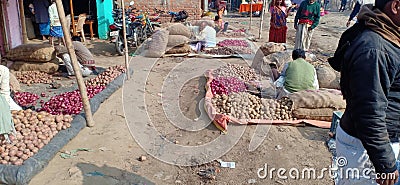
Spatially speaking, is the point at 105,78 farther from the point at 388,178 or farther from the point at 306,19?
the point at 388,178

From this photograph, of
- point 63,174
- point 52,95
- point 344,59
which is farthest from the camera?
point 52,95

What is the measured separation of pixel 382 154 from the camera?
1796mm

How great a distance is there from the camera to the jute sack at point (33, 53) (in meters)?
6.86

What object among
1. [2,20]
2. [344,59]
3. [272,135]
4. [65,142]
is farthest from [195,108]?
[2,20]

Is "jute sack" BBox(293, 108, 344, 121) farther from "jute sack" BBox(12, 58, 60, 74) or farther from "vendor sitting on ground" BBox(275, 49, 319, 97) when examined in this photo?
"jute sack" BBox(12, 58, 60, 74)

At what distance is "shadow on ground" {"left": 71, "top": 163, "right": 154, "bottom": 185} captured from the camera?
3.44 metres

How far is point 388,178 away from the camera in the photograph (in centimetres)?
186

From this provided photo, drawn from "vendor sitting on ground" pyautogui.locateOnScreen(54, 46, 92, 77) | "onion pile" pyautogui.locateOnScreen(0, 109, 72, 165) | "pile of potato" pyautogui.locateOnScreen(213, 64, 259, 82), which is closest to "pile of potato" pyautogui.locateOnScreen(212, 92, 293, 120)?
"pile of potato" pyautogui.locateOnScreen(213, 64, 259, 82)

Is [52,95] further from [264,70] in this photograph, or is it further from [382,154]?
[382,154]

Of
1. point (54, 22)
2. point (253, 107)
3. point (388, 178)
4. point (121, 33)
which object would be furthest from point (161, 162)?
point (54, 22)

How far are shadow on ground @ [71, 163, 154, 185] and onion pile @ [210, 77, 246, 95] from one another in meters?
2.36

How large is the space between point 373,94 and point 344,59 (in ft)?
0.85

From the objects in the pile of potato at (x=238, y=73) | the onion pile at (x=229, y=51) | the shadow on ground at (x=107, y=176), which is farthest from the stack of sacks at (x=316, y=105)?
the onion pile at (x=229, y=51)

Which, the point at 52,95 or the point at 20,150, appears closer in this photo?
the point at 20,150
